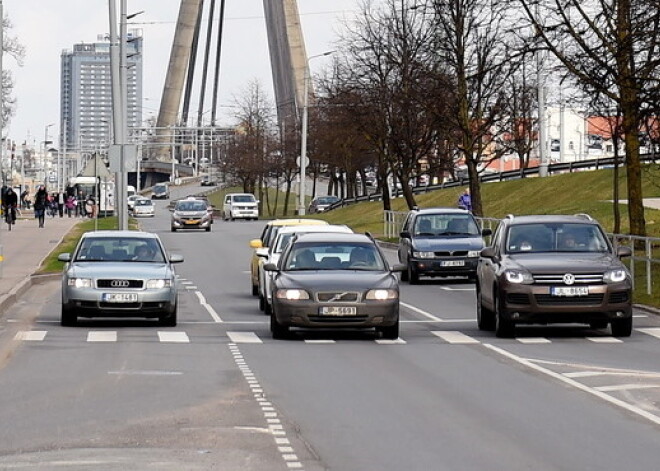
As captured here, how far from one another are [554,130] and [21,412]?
175 meters

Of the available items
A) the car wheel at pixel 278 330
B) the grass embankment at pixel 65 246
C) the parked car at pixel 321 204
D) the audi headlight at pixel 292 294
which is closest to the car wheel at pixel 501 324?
the audi headlight at pixel 292 294

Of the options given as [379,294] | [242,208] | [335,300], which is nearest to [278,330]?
[335,300]

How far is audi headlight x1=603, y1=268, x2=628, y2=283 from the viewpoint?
72.1 ft

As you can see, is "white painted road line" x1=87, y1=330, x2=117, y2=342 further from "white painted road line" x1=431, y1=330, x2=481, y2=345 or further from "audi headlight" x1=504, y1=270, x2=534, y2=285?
"audi headlight" x1=504, y1=270, x2=534, y2=285

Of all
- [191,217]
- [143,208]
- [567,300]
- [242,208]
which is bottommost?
[567,300]

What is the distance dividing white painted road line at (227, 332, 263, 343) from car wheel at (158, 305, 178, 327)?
137cm

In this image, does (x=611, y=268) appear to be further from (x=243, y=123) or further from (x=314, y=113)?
(x=243, y=123)

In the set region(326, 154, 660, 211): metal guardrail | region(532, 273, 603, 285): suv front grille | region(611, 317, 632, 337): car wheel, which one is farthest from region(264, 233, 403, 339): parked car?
region(326, 154, 660, 211): metal guardrail

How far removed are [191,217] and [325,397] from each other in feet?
192

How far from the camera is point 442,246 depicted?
3681 cm

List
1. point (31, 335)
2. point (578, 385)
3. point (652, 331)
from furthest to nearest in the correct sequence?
point (652, 331)
point (31, 335)
point (578, 385)

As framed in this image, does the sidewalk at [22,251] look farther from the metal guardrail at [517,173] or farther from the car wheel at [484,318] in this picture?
the metal guardrail at [517,173]

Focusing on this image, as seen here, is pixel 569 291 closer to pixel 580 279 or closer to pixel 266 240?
pixel 580 279

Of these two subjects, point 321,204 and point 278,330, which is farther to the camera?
point 321,204
